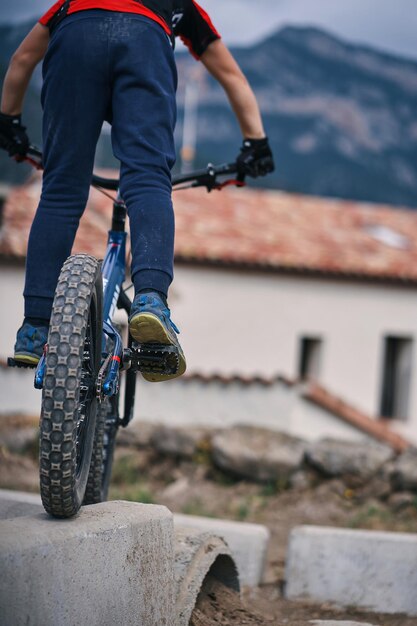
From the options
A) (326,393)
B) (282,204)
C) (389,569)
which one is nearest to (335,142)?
(282,204)

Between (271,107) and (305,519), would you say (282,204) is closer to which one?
(305,519)

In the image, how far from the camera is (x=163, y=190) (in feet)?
8.97

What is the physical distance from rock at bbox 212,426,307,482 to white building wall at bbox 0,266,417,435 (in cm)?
965

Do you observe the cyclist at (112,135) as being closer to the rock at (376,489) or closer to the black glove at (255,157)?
the black glove at (255,157)

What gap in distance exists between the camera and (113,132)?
2.76 meters

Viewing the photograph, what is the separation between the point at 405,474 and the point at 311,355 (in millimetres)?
12977

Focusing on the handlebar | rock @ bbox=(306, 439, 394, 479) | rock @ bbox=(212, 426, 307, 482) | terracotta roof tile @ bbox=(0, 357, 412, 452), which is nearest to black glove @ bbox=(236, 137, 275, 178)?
the handlebar

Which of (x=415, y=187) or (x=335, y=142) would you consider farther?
(x=335, y=142)

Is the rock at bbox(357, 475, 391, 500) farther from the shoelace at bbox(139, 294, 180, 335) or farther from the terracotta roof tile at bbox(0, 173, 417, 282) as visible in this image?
the terracotta roof tile at bbox(0, 173, 417, 282)

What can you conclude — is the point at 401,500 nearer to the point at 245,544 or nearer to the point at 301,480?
the point at 301,480

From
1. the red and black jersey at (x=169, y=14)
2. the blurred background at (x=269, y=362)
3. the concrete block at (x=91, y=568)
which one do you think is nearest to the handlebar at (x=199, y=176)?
the red and black jersey at (x=169, y=14)

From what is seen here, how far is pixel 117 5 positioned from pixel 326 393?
1011 cm

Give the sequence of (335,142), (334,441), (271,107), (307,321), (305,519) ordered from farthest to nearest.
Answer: (271,107)
(335,142)
(307,321)
(334,441)
(305,519)

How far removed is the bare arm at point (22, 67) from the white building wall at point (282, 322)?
14.4m
